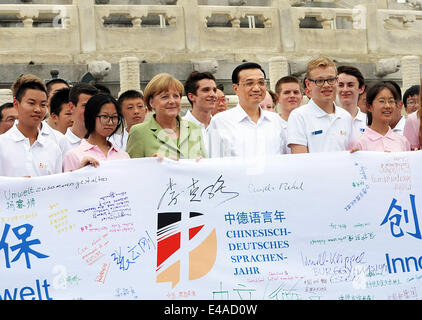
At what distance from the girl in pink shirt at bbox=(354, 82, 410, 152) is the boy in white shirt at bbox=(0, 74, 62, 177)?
2728 millimetres

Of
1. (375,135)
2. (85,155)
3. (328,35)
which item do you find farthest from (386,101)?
(328,35)

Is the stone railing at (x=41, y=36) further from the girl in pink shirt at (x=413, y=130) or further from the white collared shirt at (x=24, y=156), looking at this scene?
the girl in pink shirt at (x=413, y=130)

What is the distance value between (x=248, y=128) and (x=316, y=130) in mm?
605

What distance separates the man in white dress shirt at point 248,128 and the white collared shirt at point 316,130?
0.54 feet

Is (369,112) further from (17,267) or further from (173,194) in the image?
(17,267)

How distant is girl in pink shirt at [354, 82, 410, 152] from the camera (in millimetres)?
7852

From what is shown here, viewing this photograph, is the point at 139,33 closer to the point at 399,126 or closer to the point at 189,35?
the point at 189,35

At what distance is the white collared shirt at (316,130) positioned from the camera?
25.9ft

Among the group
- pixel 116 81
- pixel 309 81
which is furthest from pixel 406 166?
pixel 116 81

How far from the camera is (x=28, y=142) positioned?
7.66 meters

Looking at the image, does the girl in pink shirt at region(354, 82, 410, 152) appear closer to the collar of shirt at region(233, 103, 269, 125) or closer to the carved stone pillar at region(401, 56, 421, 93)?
the collar of shirt at region(233, 103, 269, 125)

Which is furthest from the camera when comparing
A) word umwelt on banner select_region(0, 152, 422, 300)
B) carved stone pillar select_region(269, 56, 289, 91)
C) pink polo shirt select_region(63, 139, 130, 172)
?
carved stone pillar select_region(269, 56, 289, 91)
